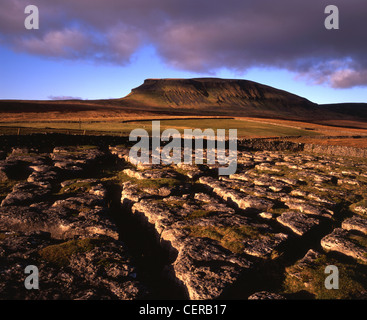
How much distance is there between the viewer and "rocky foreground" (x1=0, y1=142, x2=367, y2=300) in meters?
5.28

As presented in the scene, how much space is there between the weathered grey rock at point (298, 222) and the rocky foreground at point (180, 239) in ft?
0.11

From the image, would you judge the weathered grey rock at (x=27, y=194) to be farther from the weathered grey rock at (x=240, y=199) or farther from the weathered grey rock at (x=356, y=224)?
the weathered grey rock at (x=356, y=224)

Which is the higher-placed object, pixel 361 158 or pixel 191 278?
pixel 361 158

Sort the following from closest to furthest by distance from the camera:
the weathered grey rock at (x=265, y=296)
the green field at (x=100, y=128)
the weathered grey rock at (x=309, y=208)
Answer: the weathered grey rock at (x=265, y=296)
the weathered grey rock at (x=309, y=208)
the green field at (x=100, y=128)

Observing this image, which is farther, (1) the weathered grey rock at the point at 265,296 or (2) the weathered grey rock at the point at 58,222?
(2) the weathered grey rock at the point at 58,222

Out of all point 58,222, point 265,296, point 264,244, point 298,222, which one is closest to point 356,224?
point 298,222

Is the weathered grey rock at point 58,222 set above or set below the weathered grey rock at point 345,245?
above

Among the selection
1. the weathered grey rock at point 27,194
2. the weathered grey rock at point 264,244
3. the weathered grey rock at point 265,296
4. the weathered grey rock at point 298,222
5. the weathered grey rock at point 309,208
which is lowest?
the weathered grey rock at point 265,296

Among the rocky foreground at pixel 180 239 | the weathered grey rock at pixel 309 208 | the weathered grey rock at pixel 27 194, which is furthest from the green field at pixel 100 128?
the weathered grey rock at pixel 309 208

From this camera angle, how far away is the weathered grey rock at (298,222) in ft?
25.7

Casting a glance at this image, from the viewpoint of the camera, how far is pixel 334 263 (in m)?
6.31

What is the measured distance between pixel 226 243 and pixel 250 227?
A: 118 centimetres
